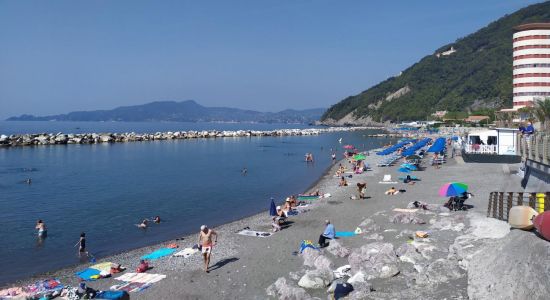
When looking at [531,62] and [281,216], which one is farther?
[531,62]

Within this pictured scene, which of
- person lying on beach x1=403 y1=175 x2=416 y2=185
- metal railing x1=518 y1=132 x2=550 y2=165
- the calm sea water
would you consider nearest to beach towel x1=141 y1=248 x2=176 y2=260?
the calm sea water

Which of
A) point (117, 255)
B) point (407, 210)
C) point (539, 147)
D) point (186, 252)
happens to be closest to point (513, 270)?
point (186, 252)

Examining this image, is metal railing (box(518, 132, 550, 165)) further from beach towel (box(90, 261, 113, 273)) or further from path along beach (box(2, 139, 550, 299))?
beach towel (box(90, 261, 113, 273))

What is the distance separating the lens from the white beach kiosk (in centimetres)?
3794

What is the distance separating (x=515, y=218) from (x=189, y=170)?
44353 millimetres

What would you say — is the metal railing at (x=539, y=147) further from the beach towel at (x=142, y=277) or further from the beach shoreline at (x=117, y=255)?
the beach towel at (x=142, y=277)

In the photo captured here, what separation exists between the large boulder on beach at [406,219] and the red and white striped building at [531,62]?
60.3 meters

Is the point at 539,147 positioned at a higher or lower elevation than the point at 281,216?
higher

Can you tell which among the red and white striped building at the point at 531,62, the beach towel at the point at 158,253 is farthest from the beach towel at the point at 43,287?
the red and white striped building at the point at 531,62

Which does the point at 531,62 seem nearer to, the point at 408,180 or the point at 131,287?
the point at 408,180

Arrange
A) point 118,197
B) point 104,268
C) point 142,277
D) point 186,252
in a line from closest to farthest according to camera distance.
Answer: point 142,277, point 104,268, point 186,252, point 118,197

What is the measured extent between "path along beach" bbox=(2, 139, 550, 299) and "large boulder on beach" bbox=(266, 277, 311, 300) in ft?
0.09

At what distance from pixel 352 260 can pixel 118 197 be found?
25.3 m

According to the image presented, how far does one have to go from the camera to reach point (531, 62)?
72.2 m
